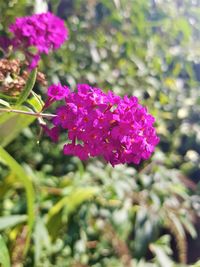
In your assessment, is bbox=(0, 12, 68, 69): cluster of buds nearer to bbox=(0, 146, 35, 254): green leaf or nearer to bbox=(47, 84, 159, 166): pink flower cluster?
bbox=(0, 146, 35, 254): green leaf

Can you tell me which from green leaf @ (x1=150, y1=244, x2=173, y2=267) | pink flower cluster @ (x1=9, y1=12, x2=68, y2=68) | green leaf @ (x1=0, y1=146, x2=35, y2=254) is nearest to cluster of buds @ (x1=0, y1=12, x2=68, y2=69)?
pink flower cluster @ (x1=9, y1=12, x2=68, y2=68)

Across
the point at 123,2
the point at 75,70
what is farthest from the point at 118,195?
the point at 123,2

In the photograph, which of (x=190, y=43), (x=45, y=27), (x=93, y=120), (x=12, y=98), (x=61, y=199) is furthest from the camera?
(x=190, y=43)

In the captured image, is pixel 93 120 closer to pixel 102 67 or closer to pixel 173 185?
pixel 173 185

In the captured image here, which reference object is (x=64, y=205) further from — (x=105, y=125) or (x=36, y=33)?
(x=105, y=125)

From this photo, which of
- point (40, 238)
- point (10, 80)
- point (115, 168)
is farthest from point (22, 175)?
point (115, 168)

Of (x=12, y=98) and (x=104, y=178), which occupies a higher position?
(x=12, y=98)
